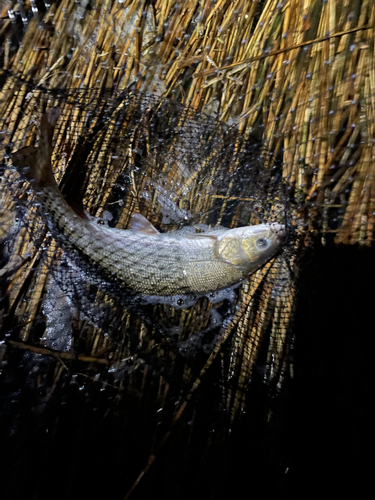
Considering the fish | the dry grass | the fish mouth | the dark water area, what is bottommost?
the dark water area

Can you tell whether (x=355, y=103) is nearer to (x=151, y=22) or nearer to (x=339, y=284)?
(x=339, y=284)

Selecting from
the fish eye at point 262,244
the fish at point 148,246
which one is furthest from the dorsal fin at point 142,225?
the fish eye at point 262,244

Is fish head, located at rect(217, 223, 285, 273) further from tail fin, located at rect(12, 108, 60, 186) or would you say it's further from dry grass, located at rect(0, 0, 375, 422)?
tail fin, located at rect(12, 108, 60, 186)

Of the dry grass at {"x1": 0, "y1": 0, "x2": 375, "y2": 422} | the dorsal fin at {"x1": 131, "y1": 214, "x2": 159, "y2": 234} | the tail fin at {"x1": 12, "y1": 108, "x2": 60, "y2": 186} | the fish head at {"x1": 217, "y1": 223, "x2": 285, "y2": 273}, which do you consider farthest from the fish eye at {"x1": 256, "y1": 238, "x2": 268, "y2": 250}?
the tail fin at {"x1": 12, "y1": 108, "x2": 60, "y2": 186}

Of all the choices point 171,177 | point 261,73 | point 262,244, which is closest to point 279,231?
point 262,244

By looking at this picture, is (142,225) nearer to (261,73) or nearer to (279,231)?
(279,231)

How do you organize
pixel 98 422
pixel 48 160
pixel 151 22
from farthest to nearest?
pixel 151 22 < pixel 98 422 < pixel 48 160

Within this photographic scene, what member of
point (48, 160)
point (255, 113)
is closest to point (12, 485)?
point (48, 160)
